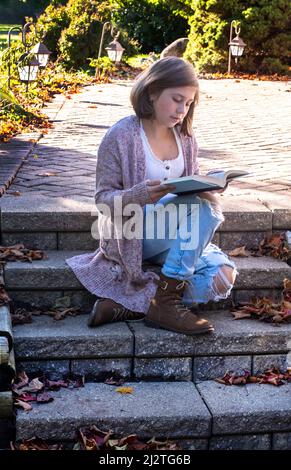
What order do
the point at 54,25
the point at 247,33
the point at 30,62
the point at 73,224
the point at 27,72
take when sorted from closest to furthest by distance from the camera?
the point at 73,224
the point at 30,62
the point at 27,72
the point at 54,25
the point at 247,33

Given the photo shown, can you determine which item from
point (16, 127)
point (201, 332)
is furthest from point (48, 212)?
point (16, 127)

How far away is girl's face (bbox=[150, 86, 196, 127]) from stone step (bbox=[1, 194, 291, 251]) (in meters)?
0.75

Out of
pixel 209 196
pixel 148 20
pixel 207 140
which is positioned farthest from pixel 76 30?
pixel 209 196

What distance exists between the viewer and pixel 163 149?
382 cm

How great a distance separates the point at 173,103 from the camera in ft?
11.8

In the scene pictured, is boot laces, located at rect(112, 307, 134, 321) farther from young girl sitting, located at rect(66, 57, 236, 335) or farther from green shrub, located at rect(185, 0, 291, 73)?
green shrub, located at rect(185, 0, 291, 73)

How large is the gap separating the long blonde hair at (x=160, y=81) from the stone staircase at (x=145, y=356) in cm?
71

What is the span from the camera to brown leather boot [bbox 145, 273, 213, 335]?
11.9 ft

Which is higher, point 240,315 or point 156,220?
point 156,220

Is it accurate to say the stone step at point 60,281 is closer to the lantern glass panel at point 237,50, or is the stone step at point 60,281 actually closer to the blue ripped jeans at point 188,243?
the blue ripped jeans at point 188,243

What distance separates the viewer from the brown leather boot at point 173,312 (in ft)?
11.9

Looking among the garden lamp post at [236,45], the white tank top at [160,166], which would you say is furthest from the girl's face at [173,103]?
the garden lamp post at [236,45]

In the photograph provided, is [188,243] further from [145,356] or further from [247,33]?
[247,33]

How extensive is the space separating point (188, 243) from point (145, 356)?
0.51 metres
